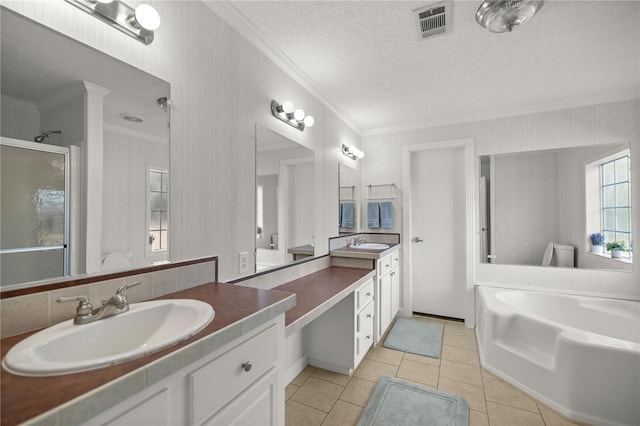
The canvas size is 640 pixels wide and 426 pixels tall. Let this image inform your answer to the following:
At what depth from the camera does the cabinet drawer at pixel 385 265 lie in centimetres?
273

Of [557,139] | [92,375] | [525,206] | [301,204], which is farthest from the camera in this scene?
[525,206]

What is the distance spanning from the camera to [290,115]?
7.07 ft

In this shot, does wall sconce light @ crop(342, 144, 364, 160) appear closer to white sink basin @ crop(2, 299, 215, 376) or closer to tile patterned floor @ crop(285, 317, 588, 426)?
tile patterned floor @ crop(285, 317, 588, 426)

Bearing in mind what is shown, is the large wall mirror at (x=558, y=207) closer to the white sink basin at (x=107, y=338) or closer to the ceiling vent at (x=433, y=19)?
the ceiling vent at (x=433, y=19)

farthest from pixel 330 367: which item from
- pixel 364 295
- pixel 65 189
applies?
pixel 65 189

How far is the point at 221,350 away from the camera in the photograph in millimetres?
860

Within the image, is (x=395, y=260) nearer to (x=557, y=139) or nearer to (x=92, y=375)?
(x=557, y=139)

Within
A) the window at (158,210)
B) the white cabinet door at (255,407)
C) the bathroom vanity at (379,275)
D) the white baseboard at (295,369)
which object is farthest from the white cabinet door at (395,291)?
the window at (158,210)

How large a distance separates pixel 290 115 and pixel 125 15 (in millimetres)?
1176

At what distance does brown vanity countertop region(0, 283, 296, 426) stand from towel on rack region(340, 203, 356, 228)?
7.09 feet

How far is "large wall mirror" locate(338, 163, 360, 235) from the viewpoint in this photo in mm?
3238

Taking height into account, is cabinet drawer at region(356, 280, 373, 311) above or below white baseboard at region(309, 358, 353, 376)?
above

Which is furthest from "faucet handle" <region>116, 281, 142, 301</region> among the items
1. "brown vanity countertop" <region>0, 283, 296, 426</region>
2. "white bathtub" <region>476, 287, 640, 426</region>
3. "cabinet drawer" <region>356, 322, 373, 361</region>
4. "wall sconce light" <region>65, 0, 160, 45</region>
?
"white bathtub" <region>476, 287, 640, 426</region>

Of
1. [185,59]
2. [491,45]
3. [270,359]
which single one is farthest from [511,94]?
A: [270,359]
